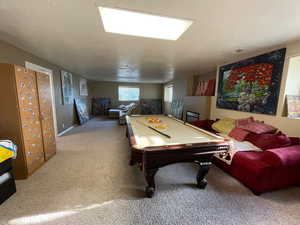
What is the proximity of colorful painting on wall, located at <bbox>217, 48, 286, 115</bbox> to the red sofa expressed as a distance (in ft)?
3.56

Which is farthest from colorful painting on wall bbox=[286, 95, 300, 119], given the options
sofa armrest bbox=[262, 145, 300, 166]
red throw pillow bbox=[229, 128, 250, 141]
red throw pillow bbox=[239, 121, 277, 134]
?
sofa armrest bbox=[262, 145, 300, 166]

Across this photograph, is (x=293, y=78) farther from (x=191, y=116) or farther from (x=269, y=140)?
(x=191, y=116)

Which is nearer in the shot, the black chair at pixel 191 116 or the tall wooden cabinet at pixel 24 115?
the tall wooden cabinet at pixel 24 115

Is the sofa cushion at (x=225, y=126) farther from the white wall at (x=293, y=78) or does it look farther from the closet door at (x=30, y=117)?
the closet door at (x=30, y=117)

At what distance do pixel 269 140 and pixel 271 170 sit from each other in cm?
71

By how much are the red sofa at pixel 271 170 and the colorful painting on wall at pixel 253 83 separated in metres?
1.08

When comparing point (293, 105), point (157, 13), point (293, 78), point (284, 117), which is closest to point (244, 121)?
point (284, 117)

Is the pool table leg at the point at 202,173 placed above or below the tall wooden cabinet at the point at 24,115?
below

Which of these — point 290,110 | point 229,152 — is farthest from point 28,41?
point 290,110

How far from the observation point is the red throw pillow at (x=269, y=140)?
1913mm

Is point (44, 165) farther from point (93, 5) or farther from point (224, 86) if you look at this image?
point (224, 86)

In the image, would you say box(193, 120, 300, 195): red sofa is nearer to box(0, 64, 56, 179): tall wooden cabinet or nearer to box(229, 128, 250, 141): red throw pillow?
box(229, 128, 250, 141): red throw pillow

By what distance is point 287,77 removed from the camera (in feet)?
7.04

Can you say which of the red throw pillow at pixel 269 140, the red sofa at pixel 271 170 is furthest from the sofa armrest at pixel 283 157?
the red throw pillow at pixel 269 140
